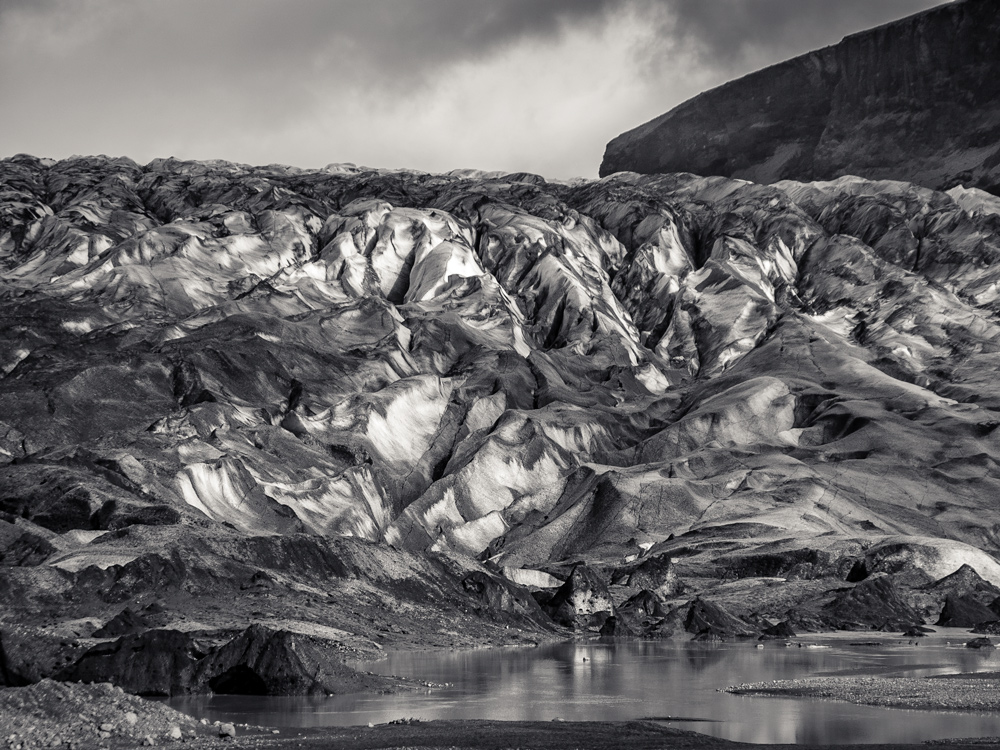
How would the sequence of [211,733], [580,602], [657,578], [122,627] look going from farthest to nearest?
[657,578] → [580,602] → [122,627] → [211,733]

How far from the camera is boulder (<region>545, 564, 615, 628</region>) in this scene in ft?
235

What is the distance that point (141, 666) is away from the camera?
38625 mm

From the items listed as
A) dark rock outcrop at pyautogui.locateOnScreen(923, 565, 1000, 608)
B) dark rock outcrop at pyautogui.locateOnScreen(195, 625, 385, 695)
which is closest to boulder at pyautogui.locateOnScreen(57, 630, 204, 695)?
dark rock outcrop at pyautogui.locateOnScreen(195, 625, 385, 695)

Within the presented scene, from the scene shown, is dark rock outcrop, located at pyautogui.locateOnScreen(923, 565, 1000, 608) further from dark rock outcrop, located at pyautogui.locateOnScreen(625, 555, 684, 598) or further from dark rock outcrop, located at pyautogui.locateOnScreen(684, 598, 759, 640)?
dark rock outcrop, located at pyautogui.locateOnScreen(684, 598, 759, 640)

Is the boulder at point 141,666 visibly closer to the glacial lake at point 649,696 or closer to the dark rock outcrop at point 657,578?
the glacial lake at point 649,696

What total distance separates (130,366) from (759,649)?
239 feet

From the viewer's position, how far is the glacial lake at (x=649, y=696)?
3291cm

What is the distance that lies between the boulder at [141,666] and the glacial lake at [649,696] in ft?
3.92

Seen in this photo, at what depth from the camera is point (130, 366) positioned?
4626 inches

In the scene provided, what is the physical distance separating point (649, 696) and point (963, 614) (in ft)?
140

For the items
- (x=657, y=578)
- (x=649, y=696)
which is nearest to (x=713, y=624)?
(x=657, y=578)

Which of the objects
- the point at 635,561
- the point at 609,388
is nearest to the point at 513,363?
the point at 609,388

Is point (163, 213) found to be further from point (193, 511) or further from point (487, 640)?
point (487, 640)

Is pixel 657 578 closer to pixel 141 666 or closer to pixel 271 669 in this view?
pixel 271 669
